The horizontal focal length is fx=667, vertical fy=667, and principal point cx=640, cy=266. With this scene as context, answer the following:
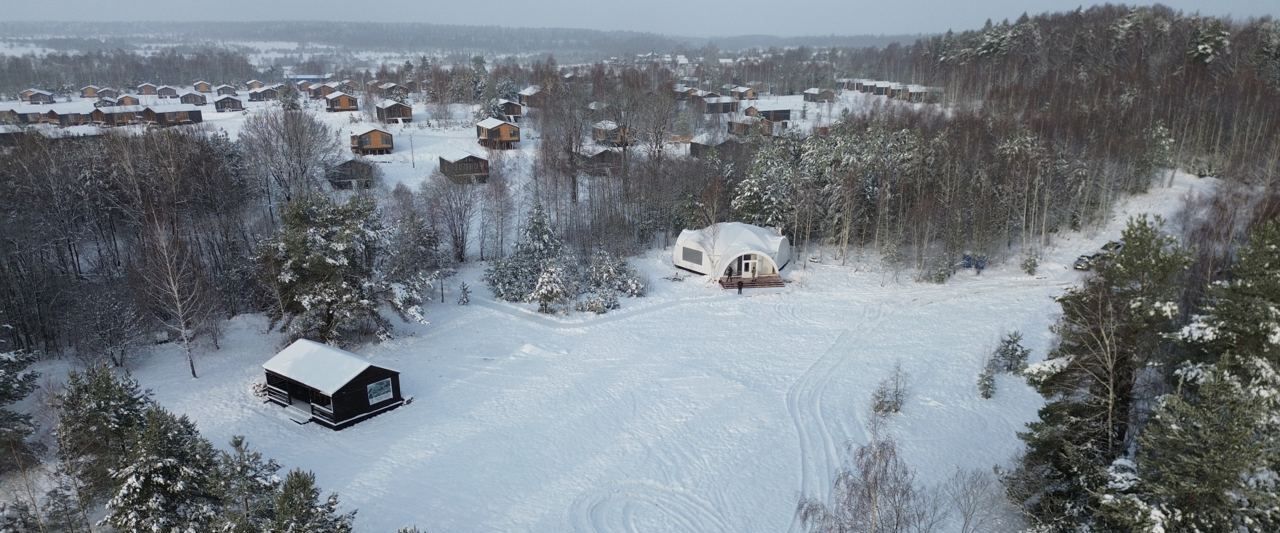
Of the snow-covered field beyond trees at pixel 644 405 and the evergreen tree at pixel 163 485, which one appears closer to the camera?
the evergreen tree at pixel 163 485

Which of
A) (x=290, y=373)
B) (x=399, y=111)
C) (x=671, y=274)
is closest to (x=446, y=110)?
(x=399, y=111)

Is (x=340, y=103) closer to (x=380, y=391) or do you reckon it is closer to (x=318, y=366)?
(x=318, y=366)

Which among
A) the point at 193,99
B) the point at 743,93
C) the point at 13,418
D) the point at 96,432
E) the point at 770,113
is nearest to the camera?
the point at 96,432

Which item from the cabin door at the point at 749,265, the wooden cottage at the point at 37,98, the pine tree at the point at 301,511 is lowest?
the cabin door at the point at 749,265

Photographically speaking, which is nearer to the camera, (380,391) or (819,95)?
(380,391)

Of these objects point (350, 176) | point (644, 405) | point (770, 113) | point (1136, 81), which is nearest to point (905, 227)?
point (644, 405)

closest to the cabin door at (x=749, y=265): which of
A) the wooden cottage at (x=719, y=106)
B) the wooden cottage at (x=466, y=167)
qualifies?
the wooden cottage at (x=466, y=167)

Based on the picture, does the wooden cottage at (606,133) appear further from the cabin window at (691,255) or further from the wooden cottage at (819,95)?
the wooden cottage at (819,95)
